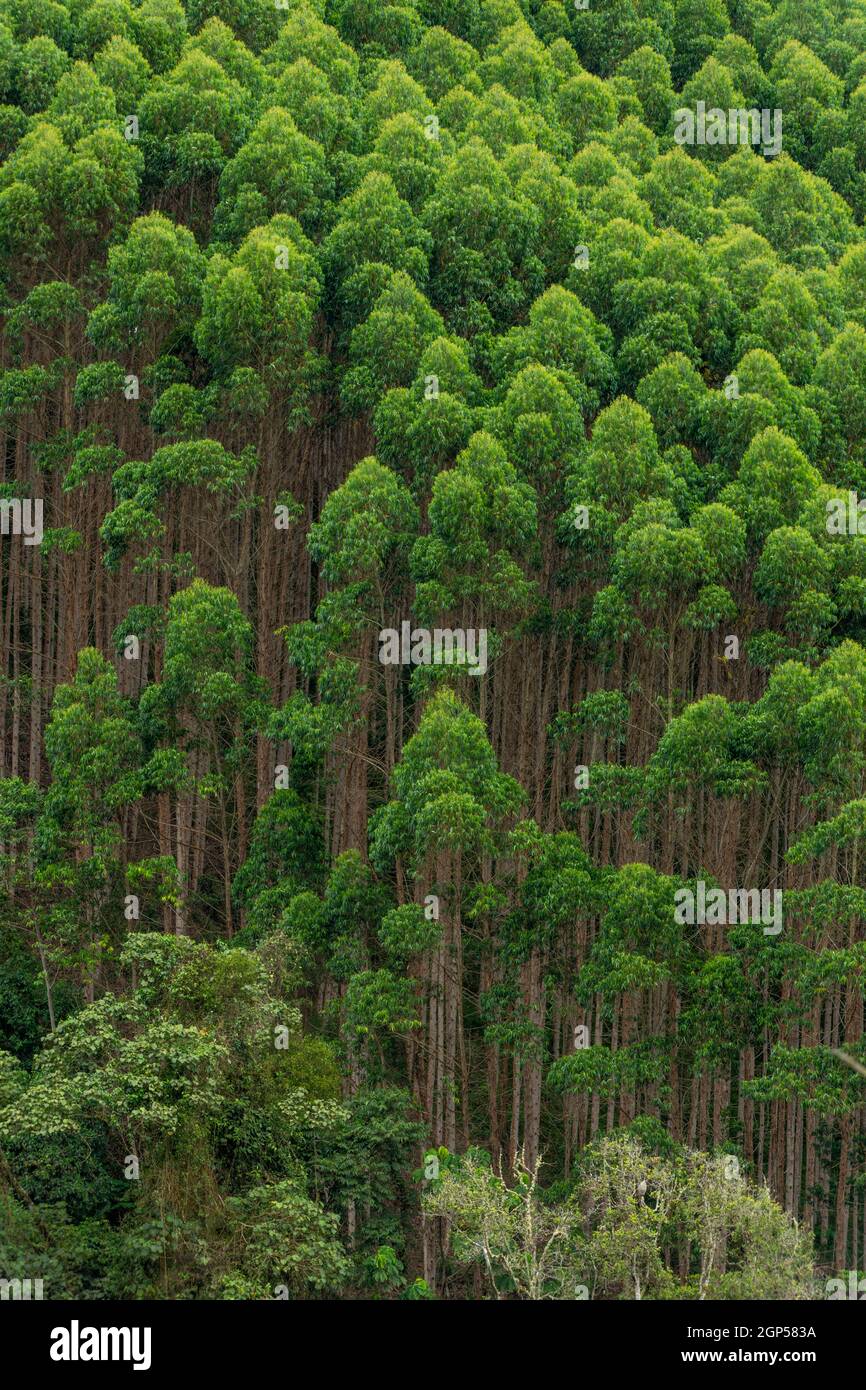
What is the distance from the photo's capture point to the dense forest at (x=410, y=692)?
28.9 m

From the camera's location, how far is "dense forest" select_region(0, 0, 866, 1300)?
2889cm

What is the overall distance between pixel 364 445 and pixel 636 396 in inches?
170

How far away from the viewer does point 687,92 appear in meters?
49.0

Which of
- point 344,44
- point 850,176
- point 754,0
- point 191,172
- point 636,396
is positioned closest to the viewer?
point 636,396

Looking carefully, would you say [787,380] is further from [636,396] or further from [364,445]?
[364,445]

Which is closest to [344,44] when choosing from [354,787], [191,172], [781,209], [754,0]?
[191,172]
